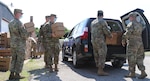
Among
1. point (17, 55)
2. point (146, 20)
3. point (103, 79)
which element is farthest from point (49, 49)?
point (146, 20)

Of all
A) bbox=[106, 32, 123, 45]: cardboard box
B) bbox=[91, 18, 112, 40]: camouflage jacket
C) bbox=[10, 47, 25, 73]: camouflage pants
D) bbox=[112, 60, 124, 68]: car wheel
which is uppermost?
bbox=[91, 18, 112, 40]: camouflage jacket

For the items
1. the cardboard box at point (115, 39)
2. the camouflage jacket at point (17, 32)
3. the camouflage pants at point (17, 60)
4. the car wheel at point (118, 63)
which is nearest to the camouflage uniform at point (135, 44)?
the cardboard box at point (115, 39)

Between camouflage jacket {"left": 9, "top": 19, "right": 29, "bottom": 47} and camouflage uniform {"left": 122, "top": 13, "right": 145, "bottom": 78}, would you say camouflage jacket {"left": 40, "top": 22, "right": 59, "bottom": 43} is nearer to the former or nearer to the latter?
camouflage jacket {"left": 9, "top": 19, "right": 29, "bottom": 47}

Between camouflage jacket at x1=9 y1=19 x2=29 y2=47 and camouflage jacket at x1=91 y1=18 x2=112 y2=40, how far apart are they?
2.18 m

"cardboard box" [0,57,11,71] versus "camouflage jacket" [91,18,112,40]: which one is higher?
"camouflage jacket" [91,18,112,40]

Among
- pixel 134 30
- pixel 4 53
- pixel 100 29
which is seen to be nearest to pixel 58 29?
pixel 100 29

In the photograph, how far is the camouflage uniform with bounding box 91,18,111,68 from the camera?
9.47m

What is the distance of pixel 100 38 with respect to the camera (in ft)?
31.3

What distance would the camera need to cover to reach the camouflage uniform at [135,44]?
29.0 ft

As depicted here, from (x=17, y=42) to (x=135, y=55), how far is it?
341cm

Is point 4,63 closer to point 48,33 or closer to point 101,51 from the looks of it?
point 48,33

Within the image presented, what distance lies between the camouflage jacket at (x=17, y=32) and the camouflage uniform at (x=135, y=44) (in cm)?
298

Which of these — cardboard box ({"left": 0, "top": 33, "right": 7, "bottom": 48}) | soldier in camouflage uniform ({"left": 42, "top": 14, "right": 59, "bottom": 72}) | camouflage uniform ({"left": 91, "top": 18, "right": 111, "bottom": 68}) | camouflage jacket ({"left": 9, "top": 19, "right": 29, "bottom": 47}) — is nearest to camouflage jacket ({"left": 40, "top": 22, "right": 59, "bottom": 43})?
soldier in camouflage uniform ({"left": 42, "top": 14, "right": 59, "bottom": 72})

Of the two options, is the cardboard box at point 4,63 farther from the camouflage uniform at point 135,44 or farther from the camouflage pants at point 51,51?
the camouflage uniform at point 135,44
